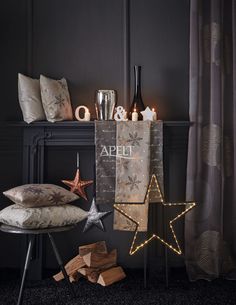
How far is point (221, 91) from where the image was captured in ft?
Result: 8.65

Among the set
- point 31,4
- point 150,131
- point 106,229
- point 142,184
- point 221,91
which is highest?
point 31,4

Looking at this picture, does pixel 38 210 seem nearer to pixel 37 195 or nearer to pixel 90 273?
pixel 37 195

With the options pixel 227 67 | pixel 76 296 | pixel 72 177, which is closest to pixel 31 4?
A: pixel 72 177

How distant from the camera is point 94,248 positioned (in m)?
2.61

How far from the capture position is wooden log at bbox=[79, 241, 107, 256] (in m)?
2.58

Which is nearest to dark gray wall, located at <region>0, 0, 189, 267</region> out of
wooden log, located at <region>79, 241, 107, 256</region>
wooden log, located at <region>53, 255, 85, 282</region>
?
wooden log, located at <region>79, 241, 107, 256</region>

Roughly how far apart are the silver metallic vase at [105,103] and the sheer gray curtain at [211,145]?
525mm

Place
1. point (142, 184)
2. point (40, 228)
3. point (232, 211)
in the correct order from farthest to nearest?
point (232, 211), point (142, 184), point (40, 228)

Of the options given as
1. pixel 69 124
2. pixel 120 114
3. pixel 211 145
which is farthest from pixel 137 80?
pixel 211 145

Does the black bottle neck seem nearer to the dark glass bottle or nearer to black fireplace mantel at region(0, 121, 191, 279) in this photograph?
the dark glass bottle

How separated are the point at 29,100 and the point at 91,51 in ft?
1.98

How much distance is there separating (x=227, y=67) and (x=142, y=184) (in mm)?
1001

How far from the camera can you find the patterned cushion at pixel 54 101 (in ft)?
8.34

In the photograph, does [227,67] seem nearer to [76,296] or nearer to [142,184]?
[142,184]
